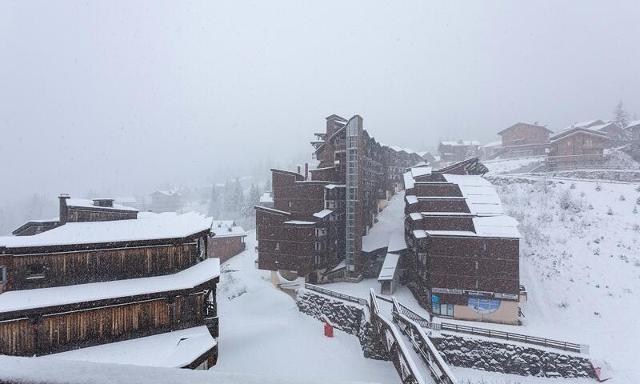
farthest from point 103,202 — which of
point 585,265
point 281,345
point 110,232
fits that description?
point 585,265

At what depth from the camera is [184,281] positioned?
19797mm

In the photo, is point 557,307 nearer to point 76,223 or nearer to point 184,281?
point 184,281

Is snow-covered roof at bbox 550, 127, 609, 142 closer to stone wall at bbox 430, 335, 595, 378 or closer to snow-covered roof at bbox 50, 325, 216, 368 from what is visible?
stone wall at bbox 430, 335, 595, 378

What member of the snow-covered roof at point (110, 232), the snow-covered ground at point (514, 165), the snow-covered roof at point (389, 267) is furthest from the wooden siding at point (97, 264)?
the snow-covered ground at point (514, 165)

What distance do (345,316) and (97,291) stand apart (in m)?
20.3

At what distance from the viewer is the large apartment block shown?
39.0 m

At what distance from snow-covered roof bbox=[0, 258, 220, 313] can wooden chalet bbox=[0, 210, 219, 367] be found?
0.04 metres

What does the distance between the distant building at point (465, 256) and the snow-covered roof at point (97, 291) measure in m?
19.8

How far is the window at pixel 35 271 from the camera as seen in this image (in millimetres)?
17925

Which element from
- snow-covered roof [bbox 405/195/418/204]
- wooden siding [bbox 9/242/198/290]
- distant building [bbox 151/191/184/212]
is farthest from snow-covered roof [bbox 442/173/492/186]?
distant building [bbox 151/191/184/212]

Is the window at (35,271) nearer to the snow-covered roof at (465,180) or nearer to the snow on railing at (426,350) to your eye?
the snow on railing at (426,350)

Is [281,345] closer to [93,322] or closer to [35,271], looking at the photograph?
[93,322]

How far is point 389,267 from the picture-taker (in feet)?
122

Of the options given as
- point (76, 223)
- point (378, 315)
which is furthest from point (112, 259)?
point (378, 315)
